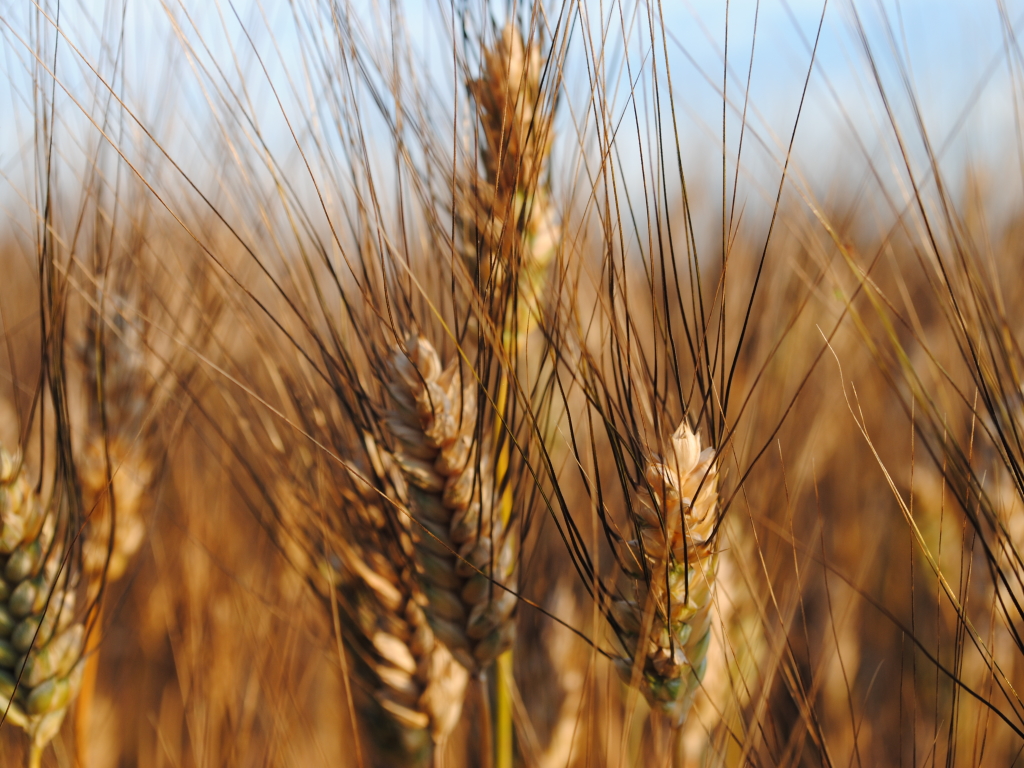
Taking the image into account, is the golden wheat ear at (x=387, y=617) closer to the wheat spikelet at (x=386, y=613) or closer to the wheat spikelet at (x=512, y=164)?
the wheat spikelet at (x=386, y=613)

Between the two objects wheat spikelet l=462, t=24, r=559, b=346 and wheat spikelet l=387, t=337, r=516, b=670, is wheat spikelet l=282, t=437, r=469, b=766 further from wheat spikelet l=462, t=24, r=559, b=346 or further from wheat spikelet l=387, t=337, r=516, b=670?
wheat spikelet l=462, t=24, r=559, b=346

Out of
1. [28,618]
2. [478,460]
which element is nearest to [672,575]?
[478,460]

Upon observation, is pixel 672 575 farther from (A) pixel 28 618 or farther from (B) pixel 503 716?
(A) pixel 28 618

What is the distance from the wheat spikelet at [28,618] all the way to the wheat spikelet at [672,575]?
0.49 m

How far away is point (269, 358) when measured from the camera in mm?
734

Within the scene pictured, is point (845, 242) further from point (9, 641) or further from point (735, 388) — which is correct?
point (9, 641)

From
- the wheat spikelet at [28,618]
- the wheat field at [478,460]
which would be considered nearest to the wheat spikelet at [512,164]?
the wheat field at [478,460]

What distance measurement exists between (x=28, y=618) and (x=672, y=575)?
22.1 inches

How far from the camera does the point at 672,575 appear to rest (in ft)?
1.66

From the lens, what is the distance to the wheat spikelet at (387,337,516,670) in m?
0.59

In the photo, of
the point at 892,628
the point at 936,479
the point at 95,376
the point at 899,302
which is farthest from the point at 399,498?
the point at 899,302

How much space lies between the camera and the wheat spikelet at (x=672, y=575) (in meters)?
0.49

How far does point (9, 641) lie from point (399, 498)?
1.18 ft

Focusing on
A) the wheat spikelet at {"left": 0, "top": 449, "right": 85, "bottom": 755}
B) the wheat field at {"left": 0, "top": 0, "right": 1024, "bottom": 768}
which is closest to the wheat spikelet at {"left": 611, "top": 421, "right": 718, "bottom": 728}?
the wheat field at {"left": 0, "top": 0, "right": 1024, "bottom": 768}
